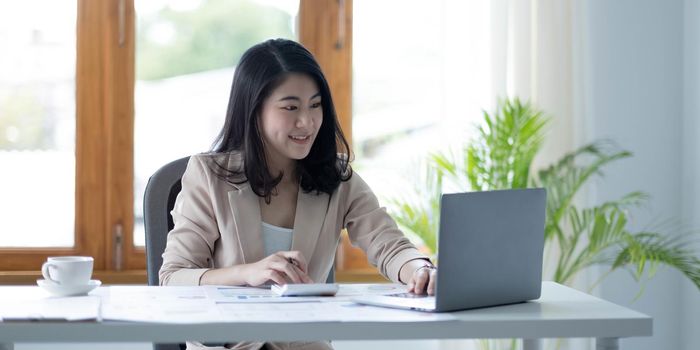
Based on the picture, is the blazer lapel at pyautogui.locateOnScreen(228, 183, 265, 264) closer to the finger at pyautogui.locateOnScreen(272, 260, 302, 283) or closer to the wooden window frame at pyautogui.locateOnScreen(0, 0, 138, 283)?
the finger at pyautogui.locateOnScreen(272, 260, 302, 283)

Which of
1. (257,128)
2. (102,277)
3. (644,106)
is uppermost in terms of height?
(644,106)

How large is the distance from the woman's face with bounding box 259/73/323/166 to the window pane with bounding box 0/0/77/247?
165cm

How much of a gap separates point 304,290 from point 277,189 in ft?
1.64

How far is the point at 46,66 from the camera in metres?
3.59

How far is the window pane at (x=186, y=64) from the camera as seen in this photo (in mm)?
3631

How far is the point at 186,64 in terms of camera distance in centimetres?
366

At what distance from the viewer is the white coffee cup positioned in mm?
1745

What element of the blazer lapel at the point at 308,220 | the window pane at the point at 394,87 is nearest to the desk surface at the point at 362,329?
the blazer lapel at the point at 308,220

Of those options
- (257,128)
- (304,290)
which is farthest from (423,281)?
(257,128)

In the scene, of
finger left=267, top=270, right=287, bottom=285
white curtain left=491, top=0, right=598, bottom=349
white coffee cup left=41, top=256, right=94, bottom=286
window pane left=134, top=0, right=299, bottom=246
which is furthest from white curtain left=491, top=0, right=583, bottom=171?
white coffee cup left=41, top=256, right=94, bottom=286

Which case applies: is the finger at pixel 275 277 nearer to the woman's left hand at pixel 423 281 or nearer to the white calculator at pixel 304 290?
the white calculator at pixel 304 290

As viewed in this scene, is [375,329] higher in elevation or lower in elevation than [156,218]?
lower

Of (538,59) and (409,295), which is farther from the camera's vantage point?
(538,59)

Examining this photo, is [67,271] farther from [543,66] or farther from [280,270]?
[543,66]
